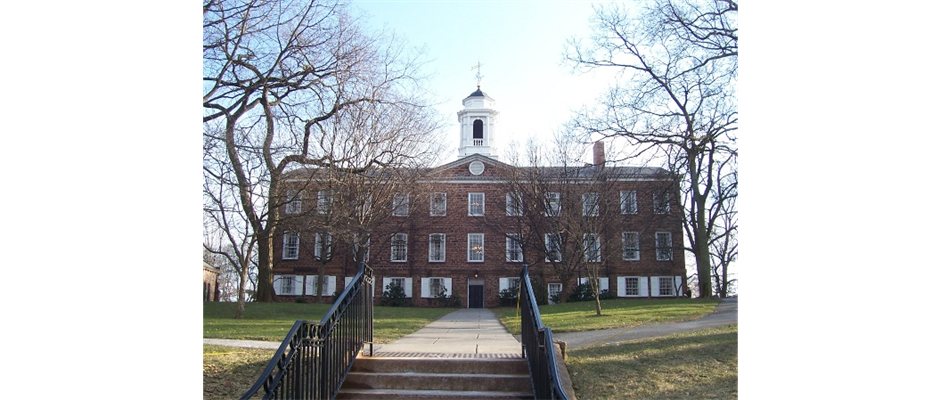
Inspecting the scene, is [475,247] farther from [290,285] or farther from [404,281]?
[290,285]

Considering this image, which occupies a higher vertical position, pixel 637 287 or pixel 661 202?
pixel 661 202

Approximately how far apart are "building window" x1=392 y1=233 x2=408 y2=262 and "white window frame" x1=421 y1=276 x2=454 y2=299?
1.69 metres

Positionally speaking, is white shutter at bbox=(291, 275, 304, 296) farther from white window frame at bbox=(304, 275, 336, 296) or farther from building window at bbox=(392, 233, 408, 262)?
building window at bbox=(392, 233, 408, 262)

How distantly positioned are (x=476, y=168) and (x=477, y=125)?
262 inches

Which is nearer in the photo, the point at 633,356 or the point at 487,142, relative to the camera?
the point at 633,356

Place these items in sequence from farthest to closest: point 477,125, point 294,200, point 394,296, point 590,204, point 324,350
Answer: point 477,125 → point 394,296 → point 590,204 → point 294,200 → point 324,350

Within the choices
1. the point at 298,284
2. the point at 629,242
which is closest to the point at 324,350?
the point at 629,242

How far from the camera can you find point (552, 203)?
3388cm
